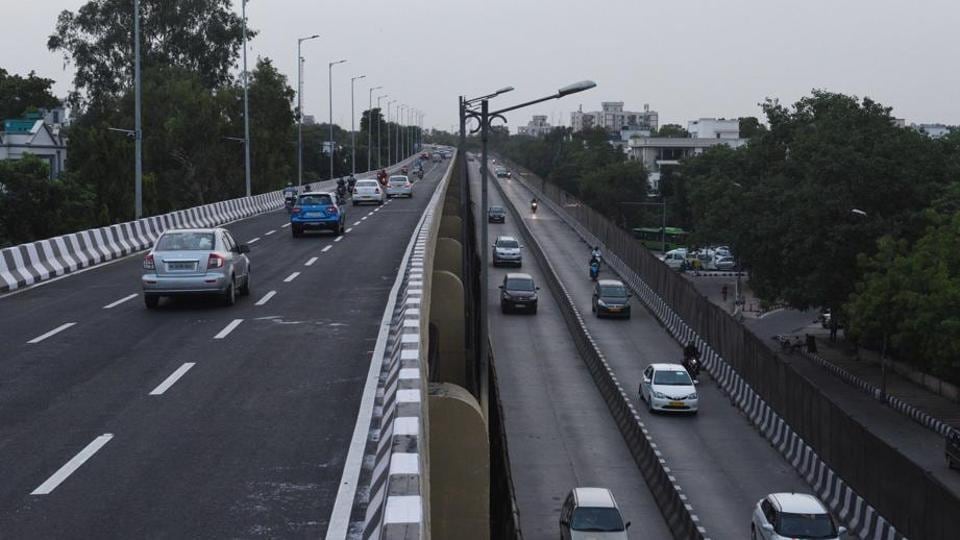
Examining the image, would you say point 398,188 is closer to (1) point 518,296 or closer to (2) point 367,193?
(2) point 367,193

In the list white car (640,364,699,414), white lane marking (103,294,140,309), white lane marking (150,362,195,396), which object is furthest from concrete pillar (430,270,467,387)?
white car (640,364,699,414)

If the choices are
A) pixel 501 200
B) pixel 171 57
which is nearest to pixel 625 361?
pixel 171 57

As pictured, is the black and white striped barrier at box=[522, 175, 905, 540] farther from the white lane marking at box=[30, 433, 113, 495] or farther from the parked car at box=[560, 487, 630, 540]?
the white lane marking at box=[30, 433, 113, 495]

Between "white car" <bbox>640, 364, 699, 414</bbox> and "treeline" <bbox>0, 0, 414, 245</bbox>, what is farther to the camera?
"treeline" <bbox>0, 0, 414, 245</bbox>

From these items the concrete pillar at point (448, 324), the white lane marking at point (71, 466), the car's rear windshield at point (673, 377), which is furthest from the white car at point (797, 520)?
the white lane marking at point (71, 466)

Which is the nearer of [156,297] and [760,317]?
[156,297]

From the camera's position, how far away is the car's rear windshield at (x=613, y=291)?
59.5 metres

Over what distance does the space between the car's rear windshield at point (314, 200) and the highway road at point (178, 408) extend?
1615 centimetres

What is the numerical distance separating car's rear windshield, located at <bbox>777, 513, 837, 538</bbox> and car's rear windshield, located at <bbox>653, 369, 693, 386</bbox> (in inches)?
616

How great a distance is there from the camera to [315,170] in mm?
158875

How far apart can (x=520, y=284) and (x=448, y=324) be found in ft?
128

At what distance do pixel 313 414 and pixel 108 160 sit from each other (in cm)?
4756

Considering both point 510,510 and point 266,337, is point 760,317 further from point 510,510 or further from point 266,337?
point 266,337

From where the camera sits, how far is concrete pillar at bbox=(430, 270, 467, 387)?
76.1ft
